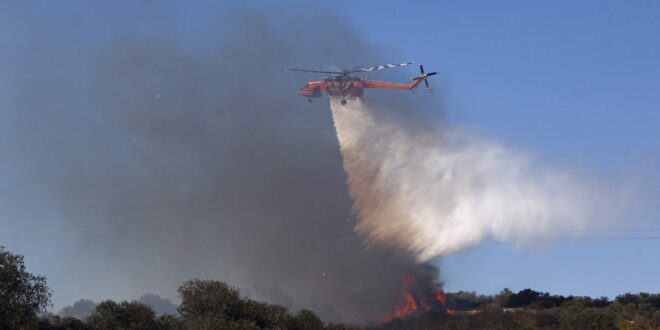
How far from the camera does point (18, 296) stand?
92.6 meters

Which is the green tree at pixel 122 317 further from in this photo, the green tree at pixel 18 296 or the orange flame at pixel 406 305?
the orange flame at pixel 406 305

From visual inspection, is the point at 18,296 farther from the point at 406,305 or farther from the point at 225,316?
the point at 406,305

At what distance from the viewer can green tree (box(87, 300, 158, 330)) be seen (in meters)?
114

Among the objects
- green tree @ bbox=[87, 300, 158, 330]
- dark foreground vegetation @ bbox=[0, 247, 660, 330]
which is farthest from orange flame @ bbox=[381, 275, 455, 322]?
green tree @ bbox=[87, 300, 158, 330]

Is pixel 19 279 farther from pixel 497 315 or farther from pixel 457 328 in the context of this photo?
pixel 497 315

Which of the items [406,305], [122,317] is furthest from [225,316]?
[406,305]

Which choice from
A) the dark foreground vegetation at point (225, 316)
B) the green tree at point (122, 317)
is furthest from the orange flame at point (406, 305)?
the green tree at point (122, 317)

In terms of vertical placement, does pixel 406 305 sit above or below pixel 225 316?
above

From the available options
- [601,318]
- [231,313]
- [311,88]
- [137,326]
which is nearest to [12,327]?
[137,326]

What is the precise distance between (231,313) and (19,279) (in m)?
45.0

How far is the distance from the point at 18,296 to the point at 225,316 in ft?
136

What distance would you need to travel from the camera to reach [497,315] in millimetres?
189750

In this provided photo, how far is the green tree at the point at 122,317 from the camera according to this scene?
114m

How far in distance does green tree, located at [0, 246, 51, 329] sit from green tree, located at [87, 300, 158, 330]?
19.6 m
